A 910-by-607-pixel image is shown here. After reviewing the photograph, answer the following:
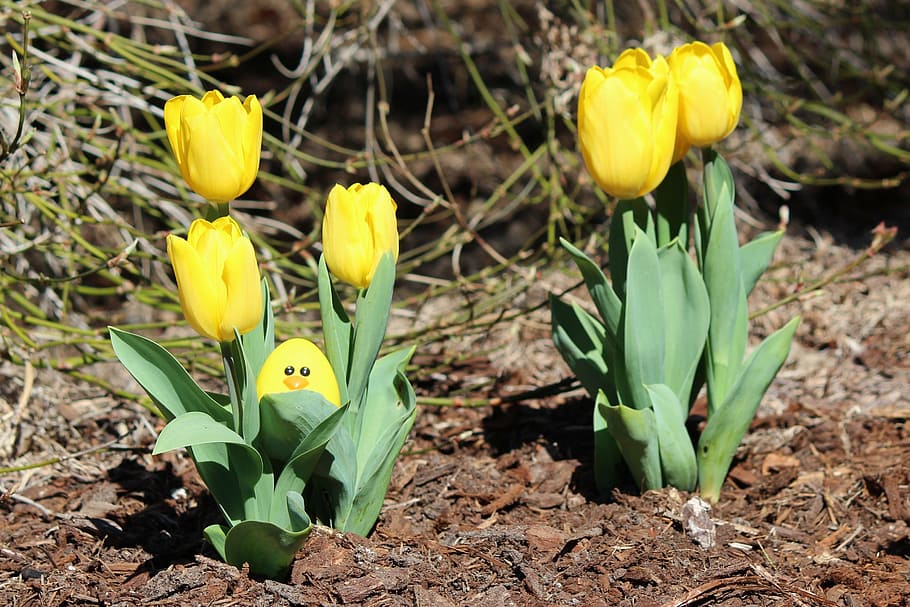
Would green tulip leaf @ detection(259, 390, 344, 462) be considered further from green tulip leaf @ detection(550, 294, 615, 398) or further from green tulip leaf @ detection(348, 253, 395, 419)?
green tulip leaf @ detection(550, 294, 615, 398)

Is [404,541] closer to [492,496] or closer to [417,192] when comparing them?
[492,496]

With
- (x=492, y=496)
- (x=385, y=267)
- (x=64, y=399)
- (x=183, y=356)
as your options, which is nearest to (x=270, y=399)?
(x=385, y=267)

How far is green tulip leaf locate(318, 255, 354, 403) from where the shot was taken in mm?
1777

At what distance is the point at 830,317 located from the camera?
3240 mm

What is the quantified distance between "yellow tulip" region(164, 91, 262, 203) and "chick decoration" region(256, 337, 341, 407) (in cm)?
27

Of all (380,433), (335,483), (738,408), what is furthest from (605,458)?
(335,483)

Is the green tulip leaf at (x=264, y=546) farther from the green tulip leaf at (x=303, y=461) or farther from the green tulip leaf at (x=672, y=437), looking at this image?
the green tulip leaf at (x=672, y=437)

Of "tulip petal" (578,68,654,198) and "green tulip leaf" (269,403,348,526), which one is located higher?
"tulip petal" (578,68,654,198)

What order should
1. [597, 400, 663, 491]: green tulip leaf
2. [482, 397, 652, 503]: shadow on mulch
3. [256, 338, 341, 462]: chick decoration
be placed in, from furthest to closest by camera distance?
[482, 397, 652, 503]: shadow on mulch, [597, 400, 663, 491]: green tulip leaf, [256, 338, 341, 462]: chick decoration

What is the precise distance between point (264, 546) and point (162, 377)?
12.8 inches

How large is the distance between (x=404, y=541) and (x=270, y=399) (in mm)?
→ 502

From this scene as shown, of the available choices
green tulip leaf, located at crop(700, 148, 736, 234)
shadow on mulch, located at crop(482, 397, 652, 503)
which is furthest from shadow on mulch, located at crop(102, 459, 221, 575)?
green tulip leaf, located at crop(700, 148, 736, 234)

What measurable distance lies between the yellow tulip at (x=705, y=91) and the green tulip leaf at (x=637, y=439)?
53 cm

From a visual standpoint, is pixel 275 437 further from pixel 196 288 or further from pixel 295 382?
pixel 196 288
